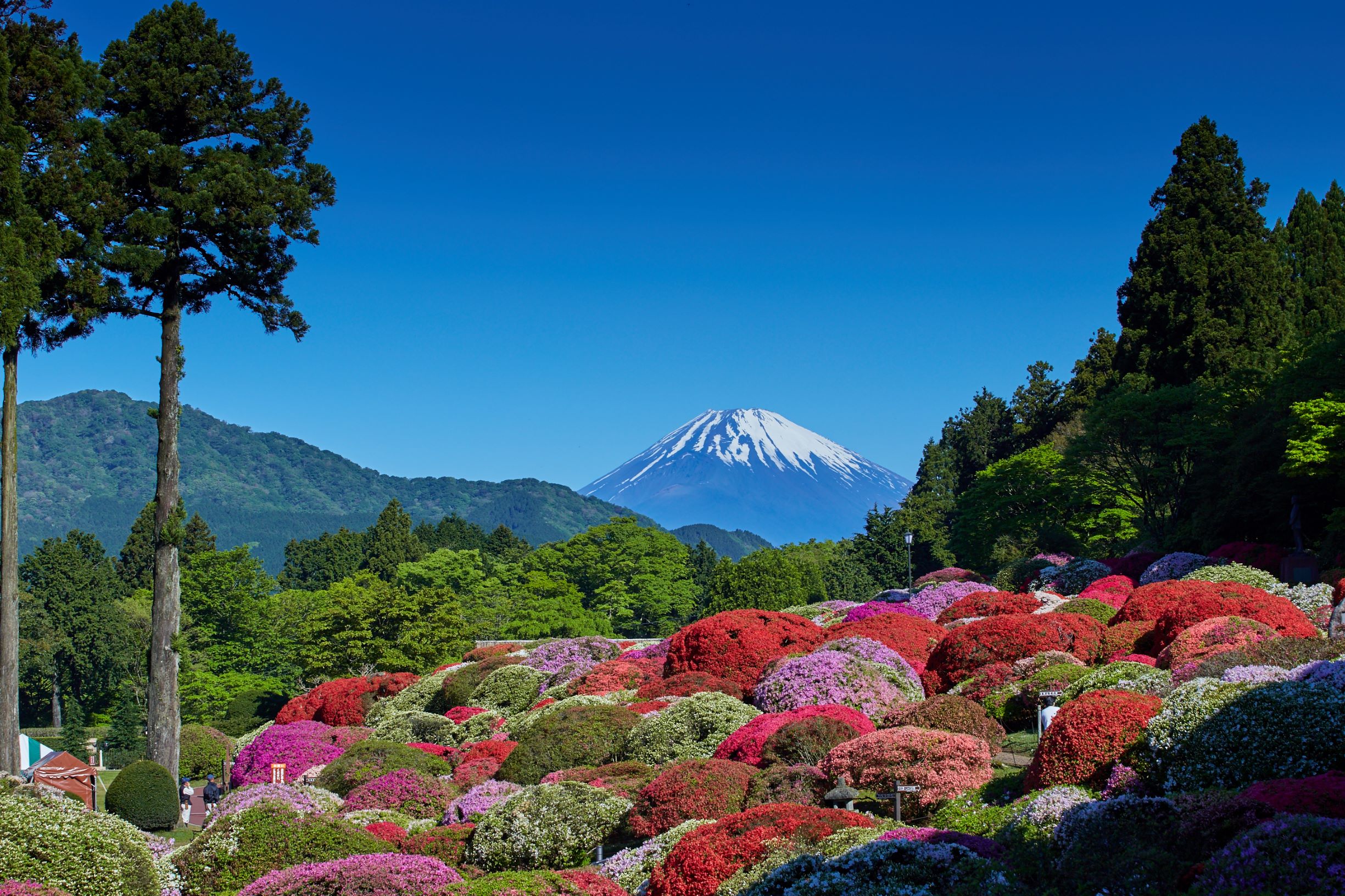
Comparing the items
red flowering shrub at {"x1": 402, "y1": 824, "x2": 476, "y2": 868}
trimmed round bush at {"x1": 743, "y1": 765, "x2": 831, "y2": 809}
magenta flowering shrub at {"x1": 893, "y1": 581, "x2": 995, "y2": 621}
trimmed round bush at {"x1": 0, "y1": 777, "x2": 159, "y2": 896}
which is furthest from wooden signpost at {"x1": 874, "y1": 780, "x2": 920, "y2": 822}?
magenta flowering shrub at {"x1": 893, "y1": 581, "x2": 995, "y2": 621}

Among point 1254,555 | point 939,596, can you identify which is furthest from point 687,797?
point 1254,555

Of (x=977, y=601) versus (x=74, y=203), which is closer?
(x=74, y=203)

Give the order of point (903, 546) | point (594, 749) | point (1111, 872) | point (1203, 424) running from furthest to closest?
point (903, 546), point (1203, 424), point (594, 749), point (1111, 872)

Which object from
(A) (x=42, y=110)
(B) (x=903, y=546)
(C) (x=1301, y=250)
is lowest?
(B) (x=903, y=546)

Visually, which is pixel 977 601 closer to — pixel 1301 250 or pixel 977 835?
pixel 977 835

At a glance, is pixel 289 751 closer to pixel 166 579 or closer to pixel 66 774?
pixel 66 774

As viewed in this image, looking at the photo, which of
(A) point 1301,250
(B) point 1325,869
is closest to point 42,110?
(B) point 1325,869

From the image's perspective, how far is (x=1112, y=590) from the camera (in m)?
23.6

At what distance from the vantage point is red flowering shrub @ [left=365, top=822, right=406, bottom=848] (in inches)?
424

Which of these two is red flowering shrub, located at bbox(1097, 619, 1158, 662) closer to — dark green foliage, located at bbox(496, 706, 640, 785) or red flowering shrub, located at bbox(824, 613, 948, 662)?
red flowering shrub, located at bbox(824, 613, 948, 662)

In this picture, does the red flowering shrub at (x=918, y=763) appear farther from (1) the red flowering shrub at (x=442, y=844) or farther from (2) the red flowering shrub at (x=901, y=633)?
(2) the red flowering shrub at (x=901, y=633)

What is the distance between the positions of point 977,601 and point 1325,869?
61.4ft

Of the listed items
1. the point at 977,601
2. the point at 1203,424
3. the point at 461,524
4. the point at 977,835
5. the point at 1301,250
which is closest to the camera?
the point at 977,835

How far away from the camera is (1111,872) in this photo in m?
6.66
